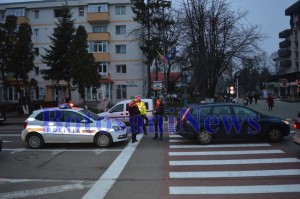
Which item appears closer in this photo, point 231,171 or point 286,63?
point 231,171

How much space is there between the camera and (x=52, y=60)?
42.4m

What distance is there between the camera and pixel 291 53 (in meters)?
104

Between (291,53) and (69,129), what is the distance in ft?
330

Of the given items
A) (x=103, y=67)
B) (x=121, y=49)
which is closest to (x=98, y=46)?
(x=103, y=67)

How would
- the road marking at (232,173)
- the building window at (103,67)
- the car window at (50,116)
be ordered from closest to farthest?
the road marking at (232,173), the car window at (50,116), the building window at (103,67)

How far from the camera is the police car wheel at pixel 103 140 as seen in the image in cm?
1409

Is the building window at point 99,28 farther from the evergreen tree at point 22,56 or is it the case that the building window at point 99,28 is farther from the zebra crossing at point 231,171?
Answer: the zebra crossing at point 231,171

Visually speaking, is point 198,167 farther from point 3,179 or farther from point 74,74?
point 74,74

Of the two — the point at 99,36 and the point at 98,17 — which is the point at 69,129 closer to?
the point at 99,36

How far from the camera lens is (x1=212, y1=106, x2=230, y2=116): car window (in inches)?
556

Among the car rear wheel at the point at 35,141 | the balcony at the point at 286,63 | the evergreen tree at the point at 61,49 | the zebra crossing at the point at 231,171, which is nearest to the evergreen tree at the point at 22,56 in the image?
the evergreen tree at the point at 61,49

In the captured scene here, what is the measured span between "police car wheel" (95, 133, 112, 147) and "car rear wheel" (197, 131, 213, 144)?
10.9ft

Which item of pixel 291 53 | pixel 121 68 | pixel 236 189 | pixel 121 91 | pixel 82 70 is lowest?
pixel 236 189

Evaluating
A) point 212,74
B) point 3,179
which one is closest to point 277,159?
point 3,179
